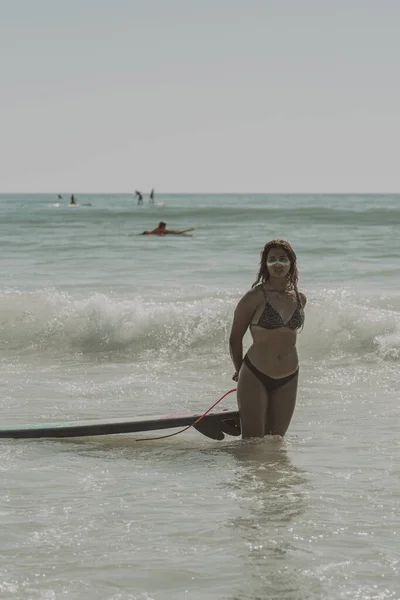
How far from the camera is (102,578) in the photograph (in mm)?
4348

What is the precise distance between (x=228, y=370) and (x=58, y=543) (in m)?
6.43

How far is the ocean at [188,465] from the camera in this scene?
14.5 ft

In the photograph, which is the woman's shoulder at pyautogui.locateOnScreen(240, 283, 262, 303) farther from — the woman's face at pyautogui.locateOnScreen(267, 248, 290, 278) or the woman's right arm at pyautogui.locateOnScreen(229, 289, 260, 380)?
the woman's face at pyautogui.locateOnScreen(267, 248, 290, 278)

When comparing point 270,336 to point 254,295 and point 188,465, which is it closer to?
point 254,295

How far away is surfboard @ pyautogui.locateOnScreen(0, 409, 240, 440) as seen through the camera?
6.91 metres

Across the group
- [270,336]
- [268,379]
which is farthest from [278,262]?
[268,379]

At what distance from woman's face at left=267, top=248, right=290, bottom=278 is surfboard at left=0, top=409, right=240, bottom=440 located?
1.20 meters

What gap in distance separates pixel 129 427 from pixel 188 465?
0.71 meters

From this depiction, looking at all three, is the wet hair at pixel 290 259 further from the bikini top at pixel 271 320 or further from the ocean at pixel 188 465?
the ocean at pixel 188 465

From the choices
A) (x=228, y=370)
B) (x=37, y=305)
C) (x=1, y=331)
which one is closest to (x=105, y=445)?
(x=228, y=370)

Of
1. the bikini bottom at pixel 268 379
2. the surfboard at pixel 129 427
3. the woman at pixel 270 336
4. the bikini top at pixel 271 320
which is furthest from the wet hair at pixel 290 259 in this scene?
the surfboard at pixel 129 427

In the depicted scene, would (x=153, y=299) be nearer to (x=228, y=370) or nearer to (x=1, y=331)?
(x=1, y=331)

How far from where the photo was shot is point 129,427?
6.98 m

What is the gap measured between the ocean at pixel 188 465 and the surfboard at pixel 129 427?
0.34ft
